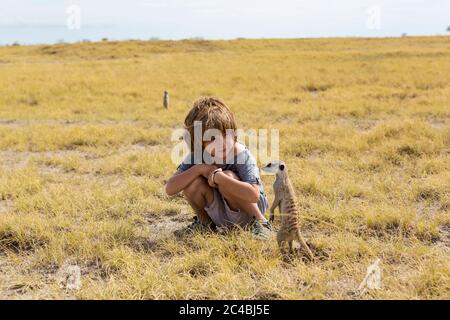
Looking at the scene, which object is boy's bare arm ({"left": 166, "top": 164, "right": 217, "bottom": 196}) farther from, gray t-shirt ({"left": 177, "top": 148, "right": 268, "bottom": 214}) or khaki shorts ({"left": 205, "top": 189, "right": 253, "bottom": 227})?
khaki shorts ({"left": 205, "top": 189, "right": 253, "bottom": 227})

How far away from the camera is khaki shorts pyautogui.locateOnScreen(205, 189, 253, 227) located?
12.8 ft

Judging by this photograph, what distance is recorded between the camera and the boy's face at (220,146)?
3.61 m

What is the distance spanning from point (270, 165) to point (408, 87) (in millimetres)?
13046

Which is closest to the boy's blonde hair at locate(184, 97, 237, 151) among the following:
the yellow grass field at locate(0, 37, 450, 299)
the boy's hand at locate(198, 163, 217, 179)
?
the boy's hand at locate(198, 163, 217, 179)

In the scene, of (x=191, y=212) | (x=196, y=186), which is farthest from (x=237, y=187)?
(x=191, y=212)

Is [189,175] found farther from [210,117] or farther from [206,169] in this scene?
[210,117]

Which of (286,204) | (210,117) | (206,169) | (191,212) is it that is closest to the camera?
(286,204)

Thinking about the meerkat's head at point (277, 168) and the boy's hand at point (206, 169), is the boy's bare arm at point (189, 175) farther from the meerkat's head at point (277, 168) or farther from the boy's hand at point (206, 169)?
the meerkat's head at point (277, 168)

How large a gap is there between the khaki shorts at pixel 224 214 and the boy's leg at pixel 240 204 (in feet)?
0.17

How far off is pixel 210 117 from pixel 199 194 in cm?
68

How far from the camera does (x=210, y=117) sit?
354 cm

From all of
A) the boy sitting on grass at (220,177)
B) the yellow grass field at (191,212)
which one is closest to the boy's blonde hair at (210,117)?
the boy sitting on grass at (220,177)

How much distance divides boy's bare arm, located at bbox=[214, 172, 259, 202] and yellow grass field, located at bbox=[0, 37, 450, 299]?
33 cm
